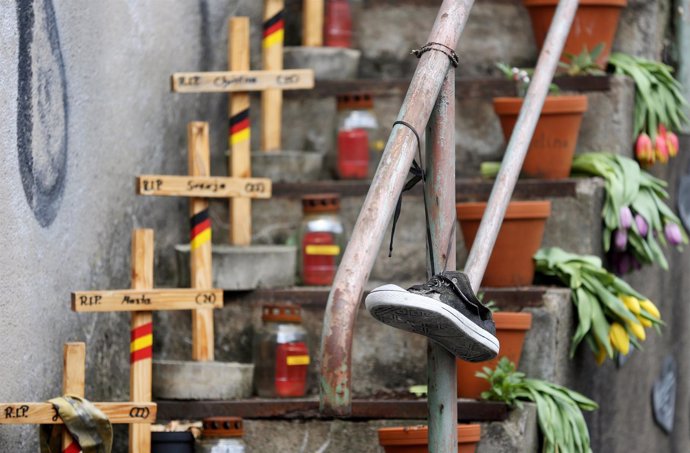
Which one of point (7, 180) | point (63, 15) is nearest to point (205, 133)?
point (63, 15)

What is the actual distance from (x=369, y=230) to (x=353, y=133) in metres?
2.06

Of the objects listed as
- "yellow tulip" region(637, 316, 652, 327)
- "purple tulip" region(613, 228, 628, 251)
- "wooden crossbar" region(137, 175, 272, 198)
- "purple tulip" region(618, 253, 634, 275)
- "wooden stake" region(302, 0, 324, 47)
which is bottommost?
"yellow tulip" region(637, 316, 652, 327)

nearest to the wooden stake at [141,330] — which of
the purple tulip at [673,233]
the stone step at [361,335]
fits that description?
the stone step at [361,335]

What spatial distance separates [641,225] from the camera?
4766mm

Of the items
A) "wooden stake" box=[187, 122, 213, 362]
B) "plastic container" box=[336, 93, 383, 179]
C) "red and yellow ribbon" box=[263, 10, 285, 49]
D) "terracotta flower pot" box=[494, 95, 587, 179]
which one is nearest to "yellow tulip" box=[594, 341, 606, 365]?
"terracotta flower pot" box=[494, 95, 587, 179]

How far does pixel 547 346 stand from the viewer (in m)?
4.30

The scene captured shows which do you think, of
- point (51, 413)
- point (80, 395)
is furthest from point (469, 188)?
point (51, 413)

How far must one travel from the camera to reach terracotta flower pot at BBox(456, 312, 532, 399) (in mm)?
4188

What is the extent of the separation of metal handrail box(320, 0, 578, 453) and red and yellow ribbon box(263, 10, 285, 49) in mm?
1511

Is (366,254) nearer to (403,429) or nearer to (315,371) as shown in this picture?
(403,429)

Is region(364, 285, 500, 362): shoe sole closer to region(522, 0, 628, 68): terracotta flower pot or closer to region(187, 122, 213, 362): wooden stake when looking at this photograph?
region(187, 122, 213, 362): wooden stake

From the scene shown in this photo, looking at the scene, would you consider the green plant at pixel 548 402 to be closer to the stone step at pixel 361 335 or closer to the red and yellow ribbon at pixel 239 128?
the stone step at pixel 361 335

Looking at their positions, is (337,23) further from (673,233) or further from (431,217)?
(431,217)

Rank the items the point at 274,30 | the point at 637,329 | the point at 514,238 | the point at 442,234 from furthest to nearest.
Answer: the point at 274,30 → the point at 514,238 → the point at 637,329 → the point at 442,234
